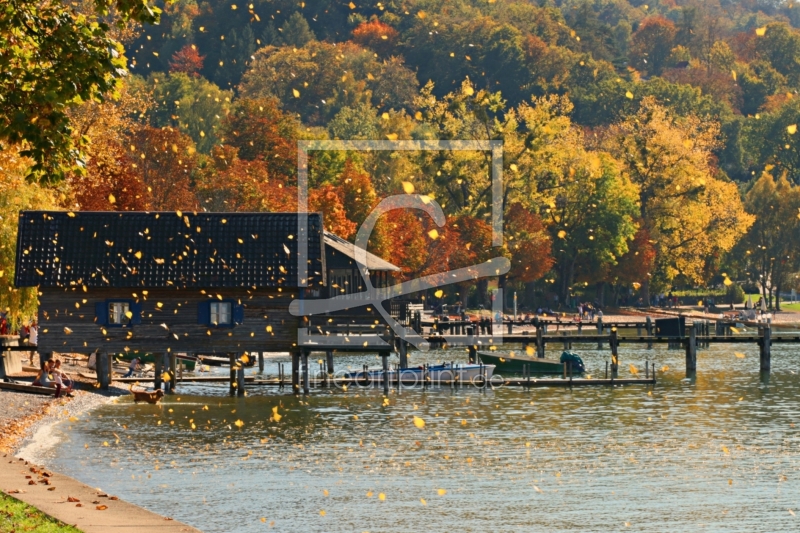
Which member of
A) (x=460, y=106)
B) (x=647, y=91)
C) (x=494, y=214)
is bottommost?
(x=494, y=214)

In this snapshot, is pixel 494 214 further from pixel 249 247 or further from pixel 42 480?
pixel 42 480

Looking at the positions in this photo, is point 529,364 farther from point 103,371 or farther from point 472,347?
point 103,371

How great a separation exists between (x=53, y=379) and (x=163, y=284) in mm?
5795

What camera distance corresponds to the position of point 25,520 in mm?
23734

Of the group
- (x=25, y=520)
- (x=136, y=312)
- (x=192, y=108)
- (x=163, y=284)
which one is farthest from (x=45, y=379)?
(x=192, y=108)

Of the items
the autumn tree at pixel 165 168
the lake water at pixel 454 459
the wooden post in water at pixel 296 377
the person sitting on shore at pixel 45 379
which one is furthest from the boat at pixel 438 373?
the autumn tree at pixel 165 168

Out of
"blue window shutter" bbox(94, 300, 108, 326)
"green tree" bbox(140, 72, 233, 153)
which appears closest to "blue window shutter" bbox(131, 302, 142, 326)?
"blue window shutter" bbox(94, 300, 108, 326)

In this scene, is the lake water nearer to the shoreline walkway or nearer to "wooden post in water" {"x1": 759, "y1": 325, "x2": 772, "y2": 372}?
the shoreline walkway

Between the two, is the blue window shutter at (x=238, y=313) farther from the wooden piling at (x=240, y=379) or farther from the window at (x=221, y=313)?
the wooden piling at (x=240, y=379)

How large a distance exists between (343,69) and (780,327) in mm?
93563

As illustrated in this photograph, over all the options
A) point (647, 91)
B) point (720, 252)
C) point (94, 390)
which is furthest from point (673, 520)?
point (647, 91)

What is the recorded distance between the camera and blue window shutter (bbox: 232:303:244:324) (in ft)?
177

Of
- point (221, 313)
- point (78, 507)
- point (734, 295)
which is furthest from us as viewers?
point (734, 295)

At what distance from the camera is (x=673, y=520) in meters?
32.0
